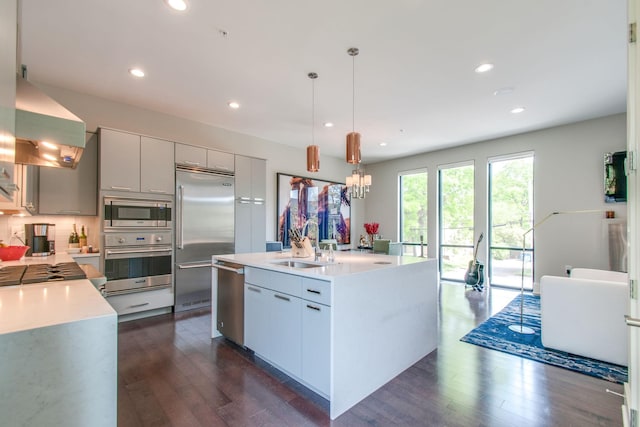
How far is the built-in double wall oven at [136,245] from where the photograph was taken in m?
3.56

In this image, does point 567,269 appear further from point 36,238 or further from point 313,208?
point 36,238

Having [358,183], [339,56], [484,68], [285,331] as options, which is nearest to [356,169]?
[358,183]

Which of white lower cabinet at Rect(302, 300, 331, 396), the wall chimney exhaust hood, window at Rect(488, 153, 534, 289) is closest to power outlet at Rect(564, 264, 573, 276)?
window at Rect(488, 153, 534, 289)

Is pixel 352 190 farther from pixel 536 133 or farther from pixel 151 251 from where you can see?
pixel 536 133

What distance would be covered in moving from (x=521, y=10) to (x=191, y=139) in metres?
4.39

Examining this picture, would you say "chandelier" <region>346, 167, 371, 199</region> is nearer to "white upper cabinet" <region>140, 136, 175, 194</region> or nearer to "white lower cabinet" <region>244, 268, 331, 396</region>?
"white lower cabinet" <region>244, 268, 331, 396</region>

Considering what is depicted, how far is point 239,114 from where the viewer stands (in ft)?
14.7

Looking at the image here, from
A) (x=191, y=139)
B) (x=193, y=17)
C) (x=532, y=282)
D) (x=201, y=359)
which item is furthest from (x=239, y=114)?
(x=532, y=282)

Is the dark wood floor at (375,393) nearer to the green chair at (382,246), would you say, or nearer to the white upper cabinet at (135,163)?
the white upper cabinet at (135,163)

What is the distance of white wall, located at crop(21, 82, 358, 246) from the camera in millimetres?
3766

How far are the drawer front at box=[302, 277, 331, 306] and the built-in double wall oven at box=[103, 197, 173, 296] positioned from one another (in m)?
2.72

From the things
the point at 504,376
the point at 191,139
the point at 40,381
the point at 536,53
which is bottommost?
the point at 504,376

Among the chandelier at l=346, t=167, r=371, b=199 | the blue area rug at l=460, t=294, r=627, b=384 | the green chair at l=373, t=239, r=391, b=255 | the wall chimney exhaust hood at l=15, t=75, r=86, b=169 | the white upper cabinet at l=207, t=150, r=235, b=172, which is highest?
the white upper cabinet at l=207, t=150, r=235, b=172

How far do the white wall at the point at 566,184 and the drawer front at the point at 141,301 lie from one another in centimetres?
562
